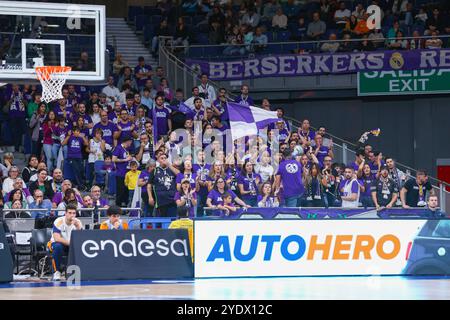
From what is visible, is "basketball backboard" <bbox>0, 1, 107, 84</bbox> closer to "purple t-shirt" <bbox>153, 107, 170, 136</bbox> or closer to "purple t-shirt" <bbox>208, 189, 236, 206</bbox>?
"purple t-shirt" <bbox>208, 189, 236, 206</bbox>

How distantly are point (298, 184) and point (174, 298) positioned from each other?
7482 millimetres

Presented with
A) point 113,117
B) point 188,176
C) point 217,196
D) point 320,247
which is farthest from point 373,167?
point 113,117

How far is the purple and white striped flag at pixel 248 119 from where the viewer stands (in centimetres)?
2488

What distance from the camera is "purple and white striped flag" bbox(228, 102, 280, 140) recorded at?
81.6 ft

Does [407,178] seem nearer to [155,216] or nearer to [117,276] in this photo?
[155,216]

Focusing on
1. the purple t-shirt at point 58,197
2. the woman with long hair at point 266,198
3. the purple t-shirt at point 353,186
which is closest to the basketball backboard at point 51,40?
the purple t-shirt at point 58,197

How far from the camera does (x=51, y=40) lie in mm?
20062

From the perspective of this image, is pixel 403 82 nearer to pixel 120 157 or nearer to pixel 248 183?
pixel 248 183

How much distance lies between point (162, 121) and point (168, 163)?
143 inches

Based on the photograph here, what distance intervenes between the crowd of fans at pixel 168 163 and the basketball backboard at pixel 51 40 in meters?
2.45

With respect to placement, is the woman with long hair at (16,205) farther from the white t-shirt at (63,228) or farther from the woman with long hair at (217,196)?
the woman with long hair at (217,196)

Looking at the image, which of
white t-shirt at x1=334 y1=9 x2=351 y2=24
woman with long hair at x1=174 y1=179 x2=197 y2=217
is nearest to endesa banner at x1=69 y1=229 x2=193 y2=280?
woman with long hair at x1=174 y1=179 x2=197 y2=217

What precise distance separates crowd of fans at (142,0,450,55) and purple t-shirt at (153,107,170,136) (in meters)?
5.28
